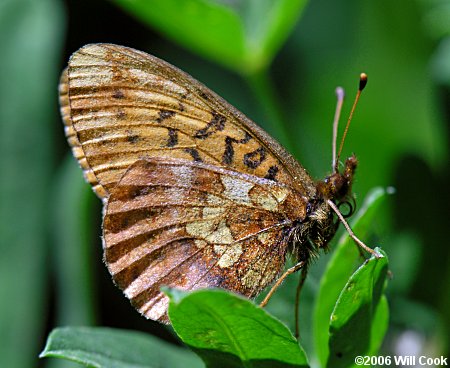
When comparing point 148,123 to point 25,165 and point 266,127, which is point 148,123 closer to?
point 25,165

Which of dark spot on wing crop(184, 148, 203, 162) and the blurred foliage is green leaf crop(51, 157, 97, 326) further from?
dark spot on wing crop(184, 148, 203, 162)

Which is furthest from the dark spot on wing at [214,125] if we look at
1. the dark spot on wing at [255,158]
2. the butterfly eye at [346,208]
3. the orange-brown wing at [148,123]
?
the butterfly eye at [346,208]

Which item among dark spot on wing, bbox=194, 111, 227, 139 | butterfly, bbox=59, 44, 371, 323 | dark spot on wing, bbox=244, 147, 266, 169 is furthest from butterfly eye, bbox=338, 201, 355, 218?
dark spot on wing, bbox=194, 111, 227, 139

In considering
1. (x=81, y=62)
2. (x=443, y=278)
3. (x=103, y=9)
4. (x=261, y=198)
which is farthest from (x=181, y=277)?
(x=103, y=9)

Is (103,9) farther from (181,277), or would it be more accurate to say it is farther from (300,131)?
(181,277)

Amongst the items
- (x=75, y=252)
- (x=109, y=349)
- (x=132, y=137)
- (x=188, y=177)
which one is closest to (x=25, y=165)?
(x=75, y=252)

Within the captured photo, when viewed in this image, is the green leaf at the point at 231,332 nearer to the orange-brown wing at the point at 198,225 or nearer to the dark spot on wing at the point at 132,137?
the orange-brown wing at the point at 198,225
